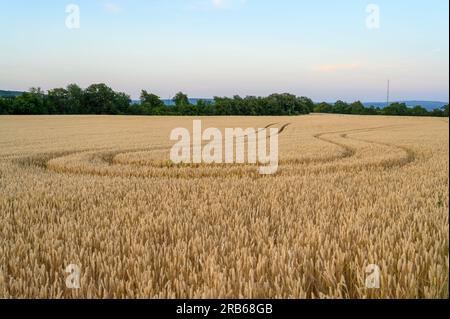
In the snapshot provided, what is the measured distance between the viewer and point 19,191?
6.40 meters

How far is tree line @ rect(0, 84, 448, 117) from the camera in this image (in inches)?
2904

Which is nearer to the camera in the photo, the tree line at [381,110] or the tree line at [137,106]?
the tree line at [137,106]

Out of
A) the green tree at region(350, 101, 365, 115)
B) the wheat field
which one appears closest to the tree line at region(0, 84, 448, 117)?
the green tree at region(350, 101, 365, 115)

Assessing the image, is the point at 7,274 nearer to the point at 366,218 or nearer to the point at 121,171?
the point at 366,218

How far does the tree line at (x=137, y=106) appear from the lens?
73.8 meters

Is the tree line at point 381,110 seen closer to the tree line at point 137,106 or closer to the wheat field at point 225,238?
the tree line at point 137,106

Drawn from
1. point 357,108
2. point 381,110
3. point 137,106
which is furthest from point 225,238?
point 381,110

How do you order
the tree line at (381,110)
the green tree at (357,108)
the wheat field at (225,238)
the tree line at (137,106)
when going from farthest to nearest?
the green tree at (357,108)
the tree line at (381,110)
the tree line at (137,106)
the wheat field at (225,238)

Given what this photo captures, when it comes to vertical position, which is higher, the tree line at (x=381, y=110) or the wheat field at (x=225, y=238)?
the tree line at (x=381, y=110)

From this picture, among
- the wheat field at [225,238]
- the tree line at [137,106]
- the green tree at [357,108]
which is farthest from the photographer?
the green tree at [357,108]

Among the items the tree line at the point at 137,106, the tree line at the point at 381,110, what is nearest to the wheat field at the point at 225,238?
the tree line at the point at 137,106

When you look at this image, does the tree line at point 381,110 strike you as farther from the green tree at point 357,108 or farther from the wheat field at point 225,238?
the wheat field at point 225,238

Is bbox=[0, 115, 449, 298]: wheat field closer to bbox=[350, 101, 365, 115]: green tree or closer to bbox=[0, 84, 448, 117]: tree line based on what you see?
bbox=[0, 84, 448, 117]: tree line
